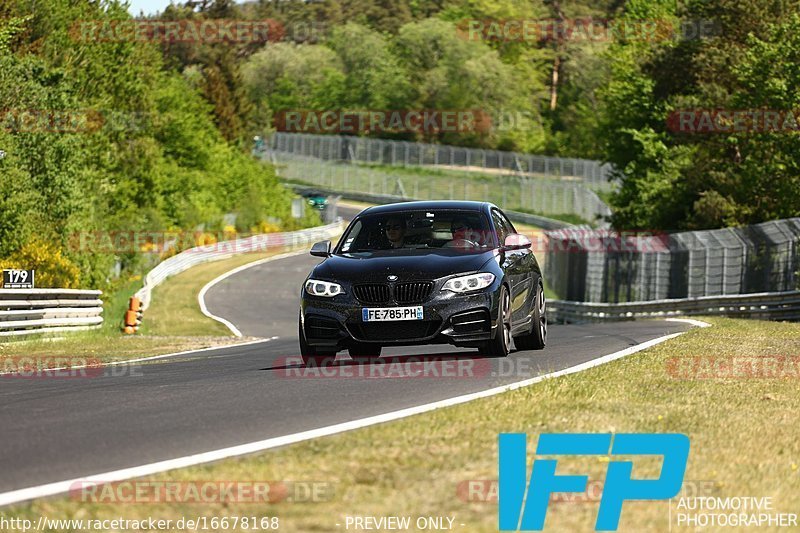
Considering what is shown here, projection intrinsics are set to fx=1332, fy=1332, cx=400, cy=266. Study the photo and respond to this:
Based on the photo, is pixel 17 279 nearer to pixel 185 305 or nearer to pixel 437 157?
pixel 185 305

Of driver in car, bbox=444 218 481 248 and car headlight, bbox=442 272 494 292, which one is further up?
driver in car, bbox=444 218 481 248

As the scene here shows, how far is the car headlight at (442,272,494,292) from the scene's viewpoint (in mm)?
13250

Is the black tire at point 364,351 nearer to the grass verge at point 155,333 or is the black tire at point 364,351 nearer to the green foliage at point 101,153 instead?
the grass verge at point 155,333

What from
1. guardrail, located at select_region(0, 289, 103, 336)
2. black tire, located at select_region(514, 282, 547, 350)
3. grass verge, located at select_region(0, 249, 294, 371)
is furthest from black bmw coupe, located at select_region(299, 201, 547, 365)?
guardrail, located at select_region(0, 289, 103, 336)

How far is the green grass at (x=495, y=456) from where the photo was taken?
235 inches

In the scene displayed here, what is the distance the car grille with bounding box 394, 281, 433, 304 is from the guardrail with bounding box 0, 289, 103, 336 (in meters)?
12.8

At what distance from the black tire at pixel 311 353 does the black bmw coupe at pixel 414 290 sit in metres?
0.01

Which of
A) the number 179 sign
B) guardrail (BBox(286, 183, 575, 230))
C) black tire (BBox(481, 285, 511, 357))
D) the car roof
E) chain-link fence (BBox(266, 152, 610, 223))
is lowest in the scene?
guardrail (BBox(286, 183, 575, 230))

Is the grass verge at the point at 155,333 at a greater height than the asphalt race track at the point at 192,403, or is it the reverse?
the asphalt race track at the point at 192,403

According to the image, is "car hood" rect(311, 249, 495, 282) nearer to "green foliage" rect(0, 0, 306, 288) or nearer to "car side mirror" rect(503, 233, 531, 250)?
"car side mirror" rect(503, 233, 531, 250)

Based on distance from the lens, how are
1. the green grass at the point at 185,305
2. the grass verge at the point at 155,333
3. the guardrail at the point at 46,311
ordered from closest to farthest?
the grass verge at the point at 155,333 → the guardrail at the point at 46,311 → the green grass at the point at 185,305

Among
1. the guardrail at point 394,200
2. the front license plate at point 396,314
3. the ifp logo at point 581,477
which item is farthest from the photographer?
the guardrail at point 394,200

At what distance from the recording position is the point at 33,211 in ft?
152

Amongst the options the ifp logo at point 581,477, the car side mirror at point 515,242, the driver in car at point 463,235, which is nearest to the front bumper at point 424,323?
the car side mirror at point 515,242
